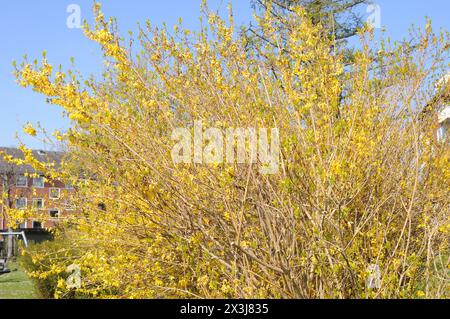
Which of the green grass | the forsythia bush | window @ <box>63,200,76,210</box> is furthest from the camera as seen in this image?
the green grass

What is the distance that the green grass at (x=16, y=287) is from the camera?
1105cm

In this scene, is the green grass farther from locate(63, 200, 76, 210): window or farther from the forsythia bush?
the forsythia bush

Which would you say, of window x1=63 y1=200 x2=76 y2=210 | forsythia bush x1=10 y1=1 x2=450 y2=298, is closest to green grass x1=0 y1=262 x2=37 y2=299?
window x1=63 y1=200 x2=76 y2=210

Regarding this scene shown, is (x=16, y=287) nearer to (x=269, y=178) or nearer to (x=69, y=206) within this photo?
(x=69, y=206)

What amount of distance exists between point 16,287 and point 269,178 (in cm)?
1102

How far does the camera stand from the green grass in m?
11.0

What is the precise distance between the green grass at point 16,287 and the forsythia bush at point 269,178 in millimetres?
6565

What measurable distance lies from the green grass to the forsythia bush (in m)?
6.56

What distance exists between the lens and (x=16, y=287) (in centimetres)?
1287

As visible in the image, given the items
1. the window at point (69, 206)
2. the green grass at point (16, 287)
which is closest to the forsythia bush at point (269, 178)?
the window at point (69, 206)
